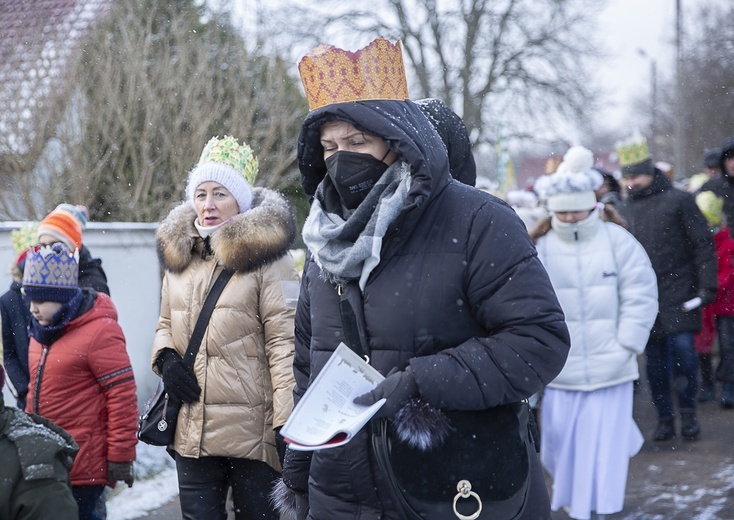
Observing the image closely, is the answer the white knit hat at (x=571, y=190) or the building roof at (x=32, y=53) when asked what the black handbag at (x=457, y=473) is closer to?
the white knit hat at (x=571, y=190)

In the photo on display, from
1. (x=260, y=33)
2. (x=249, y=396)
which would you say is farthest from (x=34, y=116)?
(x=249, y=396)

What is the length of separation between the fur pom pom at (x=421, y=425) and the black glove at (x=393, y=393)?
4 cm

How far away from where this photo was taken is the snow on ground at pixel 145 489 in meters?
6.05

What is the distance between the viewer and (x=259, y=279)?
13.4 ft

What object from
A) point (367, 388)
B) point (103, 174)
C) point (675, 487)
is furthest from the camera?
point (103, 174)

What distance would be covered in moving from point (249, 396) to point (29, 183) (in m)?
5.80

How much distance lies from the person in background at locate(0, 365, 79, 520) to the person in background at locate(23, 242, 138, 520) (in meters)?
1.24

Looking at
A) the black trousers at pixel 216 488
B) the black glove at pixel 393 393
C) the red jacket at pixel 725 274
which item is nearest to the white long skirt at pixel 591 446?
the black trousers at pixel 216 488

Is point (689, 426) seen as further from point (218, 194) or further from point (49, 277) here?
point (49, 277)

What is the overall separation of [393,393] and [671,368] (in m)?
5.78

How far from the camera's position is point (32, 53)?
9.85 m

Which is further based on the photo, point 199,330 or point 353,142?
point 199,330

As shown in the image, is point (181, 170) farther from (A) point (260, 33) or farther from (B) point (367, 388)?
(B) point (367, 388)

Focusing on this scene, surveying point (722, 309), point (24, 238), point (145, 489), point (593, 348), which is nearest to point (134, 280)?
point (24, 238)
